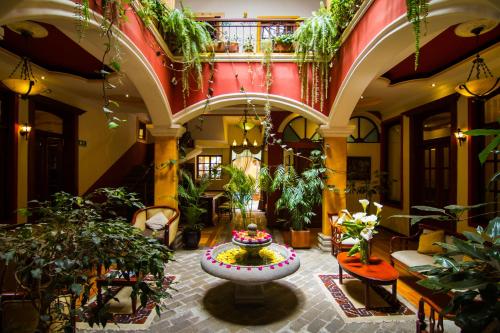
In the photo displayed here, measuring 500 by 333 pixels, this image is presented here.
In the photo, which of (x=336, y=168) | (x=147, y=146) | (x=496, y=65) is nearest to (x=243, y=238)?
(x=336, y=168)

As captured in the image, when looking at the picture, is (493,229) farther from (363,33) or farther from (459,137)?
(459,137)

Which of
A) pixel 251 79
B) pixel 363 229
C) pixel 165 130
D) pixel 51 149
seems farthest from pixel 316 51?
pixel 51 149

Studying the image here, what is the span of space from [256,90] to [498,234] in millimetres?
4601

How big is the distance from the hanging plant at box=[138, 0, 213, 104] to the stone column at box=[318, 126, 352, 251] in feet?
9.72

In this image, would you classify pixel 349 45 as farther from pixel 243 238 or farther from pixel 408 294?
pixel 408 294

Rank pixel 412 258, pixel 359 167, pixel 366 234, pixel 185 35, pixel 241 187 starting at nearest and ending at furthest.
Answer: pixel 366 234 < pixel 412 258 < pixel 185 35 < pixel 241 187 < pixel 359 167

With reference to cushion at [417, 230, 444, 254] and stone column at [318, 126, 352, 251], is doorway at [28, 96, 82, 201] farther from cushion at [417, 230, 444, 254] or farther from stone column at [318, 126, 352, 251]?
cushion at [417, 230, 444, 254]

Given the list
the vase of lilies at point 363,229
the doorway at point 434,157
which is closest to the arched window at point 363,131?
the doorway at point 434,157

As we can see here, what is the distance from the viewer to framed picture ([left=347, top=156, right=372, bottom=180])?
775 cm

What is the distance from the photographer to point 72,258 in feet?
4.34

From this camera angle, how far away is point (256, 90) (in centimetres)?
523

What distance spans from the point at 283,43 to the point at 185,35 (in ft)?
6.58

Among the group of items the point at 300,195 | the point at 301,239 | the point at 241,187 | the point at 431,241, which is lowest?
the point at 301,239

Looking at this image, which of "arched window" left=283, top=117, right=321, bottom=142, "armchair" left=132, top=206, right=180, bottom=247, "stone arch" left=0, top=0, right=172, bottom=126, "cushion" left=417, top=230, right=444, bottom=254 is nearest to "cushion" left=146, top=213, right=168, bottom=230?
"armchair" left=132, top=206, right=180, bottom=247
